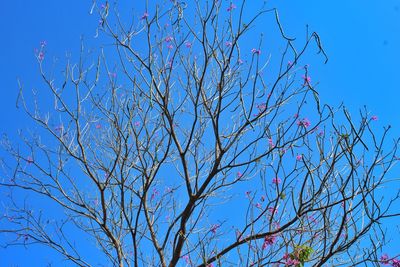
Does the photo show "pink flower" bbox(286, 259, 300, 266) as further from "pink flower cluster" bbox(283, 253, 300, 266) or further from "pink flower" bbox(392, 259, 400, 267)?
"pink flower" bbox(392, 259, 400, 267)

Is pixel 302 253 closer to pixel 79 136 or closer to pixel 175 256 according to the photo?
pixel 175 256

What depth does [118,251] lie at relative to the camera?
475 cm

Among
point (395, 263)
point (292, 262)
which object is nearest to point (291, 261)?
point (292, 262)

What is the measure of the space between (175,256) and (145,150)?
1.02 metres

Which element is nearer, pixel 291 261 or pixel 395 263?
pixel 395 263

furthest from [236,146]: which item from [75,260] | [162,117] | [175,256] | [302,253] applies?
[75,260]

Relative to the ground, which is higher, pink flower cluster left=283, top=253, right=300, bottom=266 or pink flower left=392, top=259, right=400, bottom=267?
pink flower cluster left=283, top=253, right=300, bottom=266

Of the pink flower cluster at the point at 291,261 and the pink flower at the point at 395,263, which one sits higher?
the pink flower cluster at the point at 291,261

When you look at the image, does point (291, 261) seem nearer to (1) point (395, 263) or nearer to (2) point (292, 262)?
(2) point (292, 262)

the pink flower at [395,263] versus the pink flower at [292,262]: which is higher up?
the pink flower at [292,262]

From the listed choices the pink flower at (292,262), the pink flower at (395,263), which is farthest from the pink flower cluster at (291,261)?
the pink flower at (395,263)

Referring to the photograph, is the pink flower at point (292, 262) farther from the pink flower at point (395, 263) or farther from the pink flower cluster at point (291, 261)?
the pink flower at point (395, 263)

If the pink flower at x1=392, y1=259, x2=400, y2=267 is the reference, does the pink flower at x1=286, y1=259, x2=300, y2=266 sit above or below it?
above

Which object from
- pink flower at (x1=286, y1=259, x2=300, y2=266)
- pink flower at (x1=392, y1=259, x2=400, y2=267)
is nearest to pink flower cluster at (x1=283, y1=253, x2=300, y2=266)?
pink flower at (x1=286, y1=259, x2=300, y2=266)
